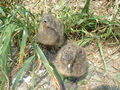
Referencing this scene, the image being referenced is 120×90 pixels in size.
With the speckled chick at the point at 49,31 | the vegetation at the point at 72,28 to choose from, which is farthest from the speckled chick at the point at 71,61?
the vegetation at the point at 72,28

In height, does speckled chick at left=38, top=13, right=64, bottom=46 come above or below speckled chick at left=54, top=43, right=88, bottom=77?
above

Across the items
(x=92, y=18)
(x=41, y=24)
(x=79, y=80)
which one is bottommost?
(x=79, y=80)

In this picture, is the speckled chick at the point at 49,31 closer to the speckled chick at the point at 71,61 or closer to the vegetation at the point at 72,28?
the vegetation at the point at 72,28

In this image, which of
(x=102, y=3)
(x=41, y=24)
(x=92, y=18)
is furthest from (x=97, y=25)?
(x=41, y=24)

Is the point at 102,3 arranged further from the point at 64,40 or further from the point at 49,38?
the point at 49,38

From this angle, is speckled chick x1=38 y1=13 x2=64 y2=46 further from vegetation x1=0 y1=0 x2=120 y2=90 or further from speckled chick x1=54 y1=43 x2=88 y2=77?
speckled chick x1=54 y1=43 x2=88 y2=77

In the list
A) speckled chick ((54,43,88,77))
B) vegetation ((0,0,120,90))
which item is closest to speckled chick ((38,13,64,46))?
vegetation ((0,0,120,90))

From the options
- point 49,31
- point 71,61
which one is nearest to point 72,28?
point 49,31
